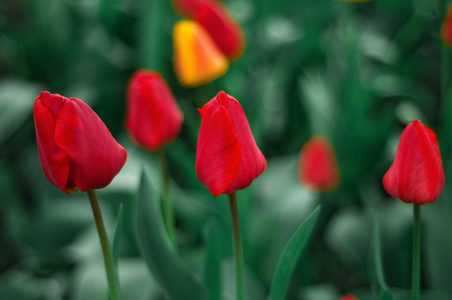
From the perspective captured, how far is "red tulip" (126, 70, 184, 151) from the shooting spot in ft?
2.06

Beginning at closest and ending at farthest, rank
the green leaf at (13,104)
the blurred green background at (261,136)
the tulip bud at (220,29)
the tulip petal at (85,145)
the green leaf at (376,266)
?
the tulip petal at (85,145), the green leaf at (376,266), the blurred green background at (261,136), the tulip bud at (220,29), the green leaf at (13,104)

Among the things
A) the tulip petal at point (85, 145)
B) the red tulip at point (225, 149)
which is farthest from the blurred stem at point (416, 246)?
the tulip petal at point (85, 145)

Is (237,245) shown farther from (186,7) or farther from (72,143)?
(186,7)

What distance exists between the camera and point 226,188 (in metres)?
0.41

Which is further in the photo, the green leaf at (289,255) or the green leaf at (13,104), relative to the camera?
the green leaf at (13,104)

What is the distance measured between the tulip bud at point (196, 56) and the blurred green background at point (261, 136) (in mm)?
140

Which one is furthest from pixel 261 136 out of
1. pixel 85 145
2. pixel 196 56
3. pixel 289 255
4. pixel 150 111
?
pixel 85 145

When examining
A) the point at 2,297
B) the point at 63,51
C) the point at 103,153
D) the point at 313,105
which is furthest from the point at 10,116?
the point at 103,153

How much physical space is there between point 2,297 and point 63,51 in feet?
2.44

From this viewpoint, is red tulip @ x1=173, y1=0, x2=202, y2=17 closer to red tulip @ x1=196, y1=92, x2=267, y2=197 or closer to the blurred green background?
the blurred green background

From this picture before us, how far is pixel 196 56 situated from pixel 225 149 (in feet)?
1.88

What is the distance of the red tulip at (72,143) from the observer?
0.39 m

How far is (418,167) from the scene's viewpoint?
1.37 feet

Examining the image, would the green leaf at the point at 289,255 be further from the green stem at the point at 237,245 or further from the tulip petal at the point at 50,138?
the tulip petal at the point at 50,138
